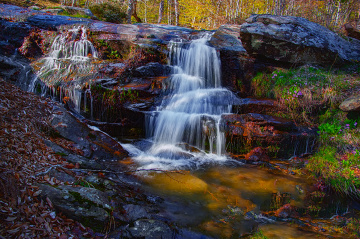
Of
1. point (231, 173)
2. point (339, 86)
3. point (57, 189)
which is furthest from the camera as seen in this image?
point (339, 86)

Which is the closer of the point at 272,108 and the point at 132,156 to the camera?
the point at 132,156

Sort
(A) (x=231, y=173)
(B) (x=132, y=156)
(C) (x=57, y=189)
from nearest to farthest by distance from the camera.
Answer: (C) (x=57, y=189) < (A) (x=231, y=173) < (B) (x=132, y=156)

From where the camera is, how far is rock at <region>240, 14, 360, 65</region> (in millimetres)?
8719

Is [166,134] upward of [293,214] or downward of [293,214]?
upward

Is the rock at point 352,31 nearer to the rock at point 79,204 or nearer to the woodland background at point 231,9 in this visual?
the woodland background at point 231,9

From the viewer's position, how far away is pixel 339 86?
300 inches

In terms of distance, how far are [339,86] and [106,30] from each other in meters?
10.6

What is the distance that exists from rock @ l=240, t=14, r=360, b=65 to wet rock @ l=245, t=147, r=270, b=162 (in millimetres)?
4839

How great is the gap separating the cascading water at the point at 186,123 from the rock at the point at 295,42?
107 inches

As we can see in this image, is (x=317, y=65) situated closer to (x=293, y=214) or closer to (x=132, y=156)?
(x=293, y=214)

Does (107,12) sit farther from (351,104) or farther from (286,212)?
(286,212)

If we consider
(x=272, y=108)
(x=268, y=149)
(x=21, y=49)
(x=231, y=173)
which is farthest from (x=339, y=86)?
(x=21, y=49)

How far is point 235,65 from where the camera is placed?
10.2m

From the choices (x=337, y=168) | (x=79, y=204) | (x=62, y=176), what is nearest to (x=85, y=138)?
(x=62, y=176)
